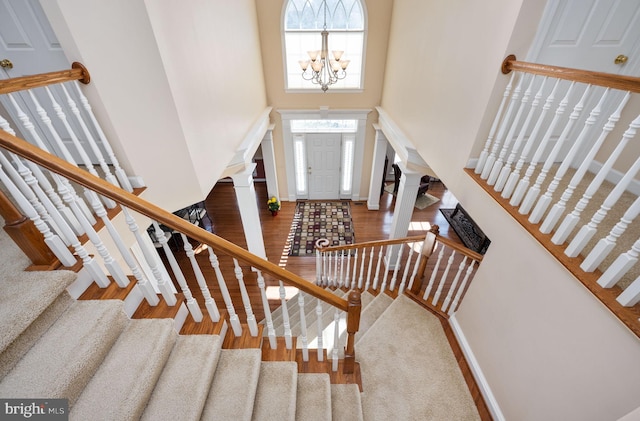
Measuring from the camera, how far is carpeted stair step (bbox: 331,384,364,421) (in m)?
1.77

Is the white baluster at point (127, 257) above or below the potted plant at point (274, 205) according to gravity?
above

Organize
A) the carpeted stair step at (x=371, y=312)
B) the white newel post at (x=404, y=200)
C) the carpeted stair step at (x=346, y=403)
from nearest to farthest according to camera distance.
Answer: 1. the carpeted stair step at (x=346, y=403)
2. the carpeted stair step at (x=371, y=312)
3. the white newel post at (x=404, y=200)

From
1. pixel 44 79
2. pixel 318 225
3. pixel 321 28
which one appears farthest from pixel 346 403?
pixel 321 28

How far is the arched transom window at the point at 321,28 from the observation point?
506 centimetres

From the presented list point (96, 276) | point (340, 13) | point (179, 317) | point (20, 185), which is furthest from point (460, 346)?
point (340, 13)

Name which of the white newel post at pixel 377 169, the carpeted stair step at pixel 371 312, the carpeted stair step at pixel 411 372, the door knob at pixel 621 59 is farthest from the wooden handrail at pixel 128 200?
the white newel post at pixel 377 169

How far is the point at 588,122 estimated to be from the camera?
1331 mm

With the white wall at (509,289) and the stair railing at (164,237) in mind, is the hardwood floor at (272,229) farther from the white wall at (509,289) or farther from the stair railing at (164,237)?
the white wall at (509,289)

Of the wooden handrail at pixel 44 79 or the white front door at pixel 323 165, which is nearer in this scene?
the wooden handrail at pixel 44 79

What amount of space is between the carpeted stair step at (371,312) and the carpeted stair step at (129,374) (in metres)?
2.05

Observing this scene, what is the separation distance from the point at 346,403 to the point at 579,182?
2.23m

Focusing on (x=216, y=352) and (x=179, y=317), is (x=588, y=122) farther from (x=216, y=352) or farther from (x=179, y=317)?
(x=179, y=317)

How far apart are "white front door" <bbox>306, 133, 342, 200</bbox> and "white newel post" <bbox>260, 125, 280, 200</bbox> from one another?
90cm

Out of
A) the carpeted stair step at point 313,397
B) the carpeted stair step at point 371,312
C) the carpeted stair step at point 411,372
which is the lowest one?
the carpeted stair step at point 371,312
